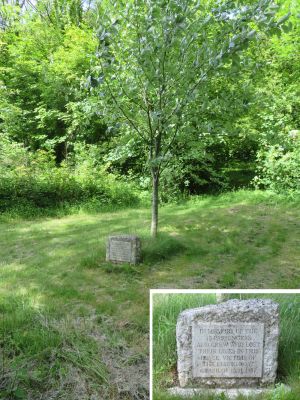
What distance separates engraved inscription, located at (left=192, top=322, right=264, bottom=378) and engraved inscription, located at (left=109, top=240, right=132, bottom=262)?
3.22 meters

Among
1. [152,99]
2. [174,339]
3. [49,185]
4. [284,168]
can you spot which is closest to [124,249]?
[152,99]

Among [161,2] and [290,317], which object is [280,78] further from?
[290,317]

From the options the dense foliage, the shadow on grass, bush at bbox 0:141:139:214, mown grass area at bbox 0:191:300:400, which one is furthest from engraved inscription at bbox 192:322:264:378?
bush at bbox 0:141:139:214

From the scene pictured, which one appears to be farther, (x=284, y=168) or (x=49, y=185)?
(x=284, y=168)

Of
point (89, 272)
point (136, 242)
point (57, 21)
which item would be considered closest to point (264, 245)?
A: point (136, 242)

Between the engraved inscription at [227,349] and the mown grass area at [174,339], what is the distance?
0.17 meters

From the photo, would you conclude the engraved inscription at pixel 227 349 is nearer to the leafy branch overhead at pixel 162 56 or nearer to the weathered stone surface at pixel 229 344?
the weathered stone surface at pixel 229 344

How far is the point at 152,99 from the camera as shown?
715 centimetres

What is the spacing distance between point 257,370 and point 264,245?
4.52m

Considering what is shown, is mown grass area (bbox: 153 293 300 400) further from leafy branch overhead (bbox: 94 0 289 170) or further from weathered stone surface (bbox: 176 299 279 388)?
leafy branch overhead (bbox: 94 0 289 170)

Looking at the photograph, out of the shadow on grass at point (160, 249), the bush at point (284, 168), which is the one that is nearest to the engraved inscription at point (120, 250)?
the shadow on grass at point (160, 249)

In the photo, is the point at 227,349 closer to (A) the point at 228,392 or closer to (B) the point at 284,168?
(A) the point at 228,392

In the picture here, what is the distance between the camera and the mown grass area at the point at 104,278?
371 cm

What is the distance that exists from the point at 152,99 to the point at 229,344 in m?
4.80
